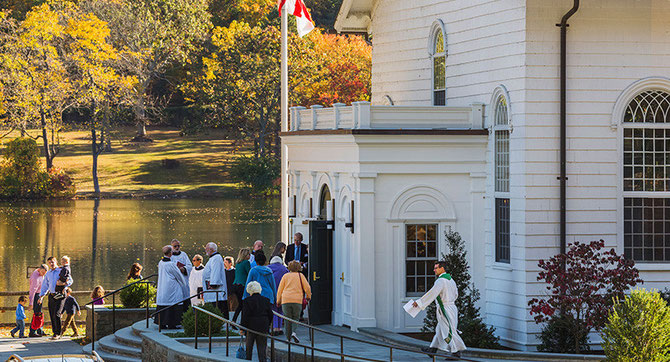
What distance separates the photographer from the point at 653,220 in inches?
906

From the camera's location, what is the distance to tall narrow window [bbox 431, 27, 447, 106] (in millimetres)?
26453

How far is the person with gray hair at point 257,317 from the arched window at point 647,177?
774 centimetres

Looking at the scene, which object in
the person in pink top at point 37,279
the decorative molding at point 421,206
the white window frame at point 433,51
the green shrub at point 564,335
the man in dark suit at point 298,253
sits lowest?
the green shrub at point 564,335

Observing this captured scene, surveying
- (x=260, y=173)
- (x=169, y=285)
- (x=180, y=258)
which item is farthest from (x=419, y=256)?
(x=260, y=173)

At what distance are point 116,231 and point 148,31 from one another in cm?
2690

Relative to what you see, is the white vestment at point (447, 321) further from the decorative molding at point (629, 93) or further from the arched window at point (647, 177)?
the decorative molding at point (629, 93)

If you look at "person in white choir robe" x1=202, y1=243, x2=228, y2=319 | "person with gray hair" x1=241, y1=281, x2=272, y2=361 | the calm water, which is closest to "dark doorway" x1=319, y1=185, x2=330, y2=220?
"person in white choir robe" x1=202, y1=243, x2=228, y2=319

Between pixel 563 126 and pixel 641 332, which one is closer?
pixel 641 332

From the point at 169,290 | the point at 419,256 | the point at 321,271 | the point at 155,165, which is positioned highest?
the point at 155,165

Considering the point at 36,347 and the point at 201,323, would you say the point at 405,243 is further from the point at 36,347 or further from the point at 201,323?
the point at 36,347

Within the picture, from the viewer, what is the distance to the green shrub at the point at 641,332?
18062mm

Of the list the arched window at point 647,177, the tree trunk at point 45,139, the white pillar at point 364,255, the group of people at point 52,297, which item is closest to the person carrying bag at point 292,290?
the white pillar at point 364,255

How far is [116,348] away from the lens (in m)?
23.9

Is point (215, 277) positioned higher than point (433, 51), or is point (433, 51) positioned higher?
point (433, 51)
